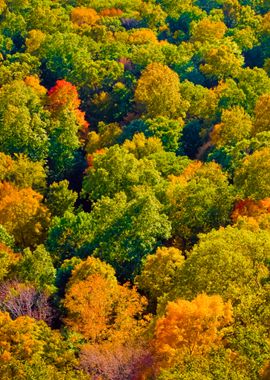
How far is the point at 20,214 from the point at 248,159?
33.8 metres

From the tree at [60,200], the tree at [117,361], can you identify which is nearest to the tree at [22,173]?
the tree at [60,200]

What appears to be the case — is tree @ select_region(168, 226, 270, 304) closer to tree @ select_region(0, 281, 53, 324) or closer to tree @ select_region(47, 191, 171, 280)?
tree @ select_region(47, 191, 171, 280)

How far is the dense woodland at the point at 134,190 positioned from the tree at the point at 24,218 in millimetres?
209

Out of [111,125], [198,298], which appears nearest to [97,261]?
[198,298]

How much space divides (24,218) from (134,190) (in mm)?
16703

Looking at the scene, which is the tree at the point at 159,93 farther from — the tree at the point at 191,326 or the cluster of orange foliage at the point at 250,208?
the tree at the point at 191,326

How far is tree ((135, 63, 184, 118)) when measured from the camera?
119 metres

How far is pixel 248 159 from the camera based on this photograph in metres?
83.9

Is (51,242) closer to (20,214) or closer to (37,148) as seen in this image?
(20,214)

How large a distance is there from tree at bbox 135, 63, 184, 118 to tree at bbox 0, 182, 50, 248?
3645 centimetres

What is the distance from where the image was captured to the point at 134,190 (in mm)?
90062

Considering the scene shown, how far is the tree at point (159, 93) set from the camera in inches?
4695

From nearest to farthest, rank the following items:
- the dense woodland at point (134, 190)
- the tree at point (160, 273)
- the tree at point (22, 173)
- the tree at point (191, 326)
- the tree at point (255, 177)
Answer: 1. the tree at point (191, 326)
2. the dense woodland at point (134, 190)
3. the tree at point (160, 273)
4. the tree at point (255, 177)
5. the tree at point (22, 173)

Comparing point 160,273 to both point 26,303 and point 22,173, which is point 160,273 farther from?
point 22,173
